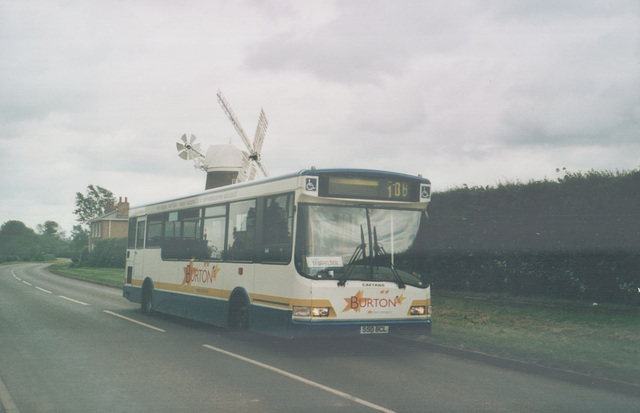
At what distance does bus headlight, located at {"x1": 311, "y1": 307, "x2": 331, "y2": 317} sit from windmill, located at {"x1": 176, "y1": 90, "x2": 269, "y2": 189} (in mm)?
28358

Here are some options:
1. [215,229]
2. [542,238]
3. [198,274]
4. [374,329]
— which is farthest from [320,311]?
[542,238]

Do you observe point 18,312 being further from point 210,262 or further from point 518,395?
point 518,395

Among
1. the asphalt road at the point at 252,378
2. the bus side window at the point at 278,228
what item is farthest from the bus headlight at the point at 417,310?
the bus side window at the point at 278,228

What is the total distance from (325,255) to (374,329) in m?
1.43

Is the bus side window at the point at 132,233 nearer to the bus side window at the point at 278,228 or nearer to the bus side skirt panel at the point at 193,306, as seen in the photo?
the bus side skirt panel at the point at 193,306

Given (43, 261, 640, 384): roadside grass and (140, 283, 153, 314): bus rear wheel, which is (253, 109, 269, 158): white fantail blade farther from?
(43, 261, 640, 384): roadside grass

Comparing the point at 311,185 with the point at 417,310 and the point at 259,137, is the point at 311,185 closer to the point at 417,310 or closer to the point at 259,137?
the point at 417,310

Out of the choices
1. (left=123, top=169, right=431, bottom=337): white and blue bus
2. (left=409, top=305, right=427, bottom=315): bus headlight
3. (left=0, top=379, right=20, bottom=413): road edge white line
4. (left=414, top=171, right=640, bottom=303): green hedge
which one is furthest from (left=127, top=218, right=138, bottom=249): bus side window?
(left=0, top=379, right=20, bottom=413): road edge white line

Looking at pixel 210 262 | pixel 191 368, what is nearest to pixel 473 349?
pixel 191 368

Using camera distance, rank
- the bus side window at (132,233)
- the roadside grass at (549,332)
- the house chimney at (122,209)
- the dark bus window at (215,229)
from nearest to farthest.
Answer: the roadside grass at (549,332)
the dark bus window at (215,229)
the bus side window at (132,233)
the house chimney at (122,209)

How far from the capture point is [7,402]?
661 centimetres

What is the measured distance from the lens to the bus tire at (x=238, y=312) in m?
11.3

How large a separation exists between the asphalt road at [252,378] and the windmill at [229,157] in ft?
85.8

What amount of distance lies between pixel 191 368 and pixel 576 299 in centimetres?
918
